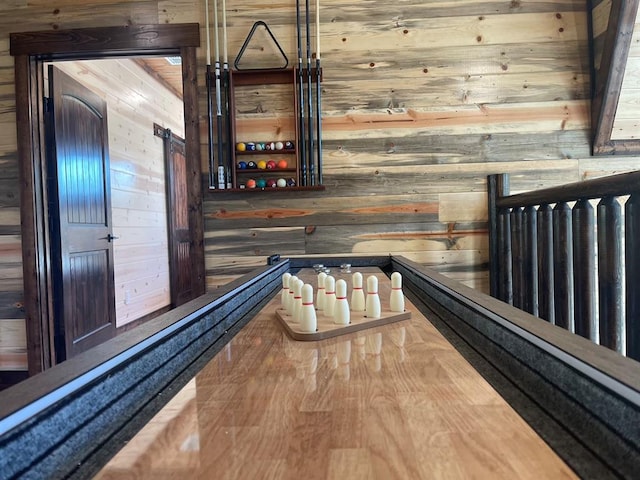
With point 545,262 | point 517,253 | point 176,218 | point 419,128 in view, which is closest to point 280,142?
point 419,128

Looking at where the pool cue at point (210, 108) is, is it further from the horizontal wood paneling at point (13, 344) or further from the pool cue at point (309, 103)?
the horizontal wood paneling at point (13, 344)

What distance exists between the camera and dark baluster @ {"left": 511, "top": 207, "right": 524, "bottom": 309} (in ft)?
8.41

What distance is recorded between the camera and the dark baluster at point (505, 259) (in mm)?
2814

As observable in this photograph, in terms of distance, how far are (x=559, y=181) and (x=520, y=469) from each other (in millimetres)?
2986

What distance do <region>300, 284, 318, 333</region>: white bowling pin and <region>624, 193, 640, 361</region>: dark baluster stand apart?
1.11 metres

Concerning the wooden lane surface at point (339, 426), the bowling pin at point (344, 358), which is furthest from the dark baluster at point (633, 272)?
the bowling pin at point (344, 358)

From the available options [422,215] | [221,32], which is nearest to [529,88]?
[422,215]

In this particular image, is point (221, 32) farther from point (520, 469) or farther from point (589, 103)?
point (520, 469)

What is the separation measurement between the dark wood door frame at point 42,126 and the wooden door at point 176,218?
1939mm

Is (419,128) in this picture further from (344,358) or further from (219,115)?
(344,358)

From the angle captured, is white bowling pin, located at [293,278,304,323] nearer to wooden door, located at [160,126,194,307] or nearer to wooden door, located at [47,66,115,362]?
wooden door, located at [47,66,115,362]

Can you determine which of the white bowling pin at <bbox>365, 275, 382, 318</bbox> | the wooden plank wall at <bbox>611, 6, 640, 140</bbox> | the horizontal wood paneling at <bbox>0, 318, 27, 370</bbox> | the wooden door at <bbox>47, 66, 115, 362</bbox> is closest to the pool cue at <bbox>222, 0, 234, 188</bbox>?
the wooden door at <bbox>47, 66, 115, 362</bbox>

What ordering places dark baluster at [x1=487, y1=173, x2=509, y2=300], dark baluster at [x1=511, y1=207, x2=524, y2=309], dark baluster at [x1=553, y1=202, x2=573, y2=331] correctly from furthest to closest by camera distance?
1. dark baluster at [x1=487, y1=173, x2=509, y2=300]
2. dark baluster at [x1=511, y1=207, x2=524, y2=309]
3. dark baluster at [x1=553, y1=202, x2=573, y2=331]

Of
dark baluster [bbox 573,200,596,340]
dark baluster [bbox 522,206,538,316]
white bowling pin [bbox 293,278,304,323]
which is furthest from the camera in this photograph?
dark baluster [bbox 522,206,538,316]
